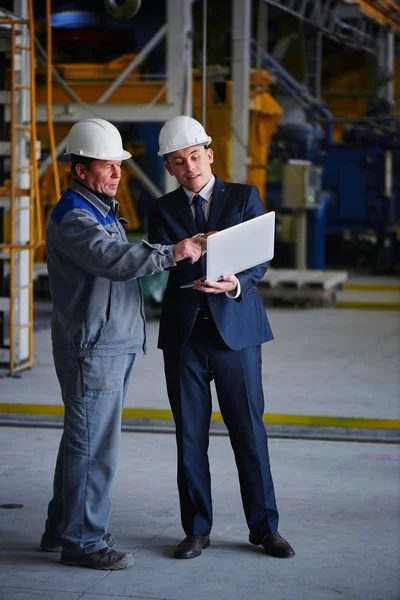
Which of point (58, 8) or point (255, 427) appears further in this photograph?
point (58, 8)

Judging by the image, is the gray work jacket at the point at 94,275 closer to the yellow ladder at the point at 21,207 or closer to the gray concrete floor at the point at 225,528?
the gray concrete floor at the point at 225,528

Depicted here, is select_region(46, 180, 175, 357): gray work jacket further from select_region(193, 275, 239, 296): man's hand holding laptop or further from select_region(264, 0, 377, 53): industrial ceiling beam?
select_region(264, 0, 377, 53): industrial ceiling beam

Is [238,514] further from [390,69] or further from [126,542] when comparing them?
[390,69]

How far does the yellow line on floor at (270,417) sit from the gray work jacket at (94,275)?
3.25 metres

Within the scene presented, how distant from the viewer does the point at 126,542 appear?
4.86 meters

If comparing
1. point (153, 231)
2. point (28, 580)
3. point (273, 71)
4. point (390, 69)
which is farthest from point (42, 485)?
point (390, 69)

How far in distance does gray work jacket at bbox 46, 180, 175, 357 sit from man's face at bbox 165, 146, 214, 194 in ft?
1.11

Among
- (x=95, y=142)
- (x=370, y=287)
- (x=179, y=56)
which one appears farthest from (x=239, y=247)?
(x=370, y=287)

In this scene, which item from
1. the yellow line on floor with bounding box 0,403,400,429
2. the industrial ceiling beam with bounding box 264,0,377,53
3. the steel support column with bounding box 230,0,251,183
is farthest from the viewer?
the industrial ceiling beam with bounding box 264,0,377,53

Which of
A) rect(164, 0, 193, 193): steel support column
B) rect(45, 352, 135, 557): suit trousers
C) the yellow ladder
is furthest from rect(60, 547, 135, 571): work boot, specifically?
rect(164, 0, 193, 193): steel support column

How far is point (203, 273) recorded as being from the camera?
459 centimetres

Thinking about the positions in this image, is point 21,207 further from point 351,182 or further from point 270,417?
point 351,182

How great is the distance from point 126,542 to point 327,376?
4.98 m

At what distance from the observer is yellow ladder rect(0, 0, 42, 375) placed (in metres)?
9.11
